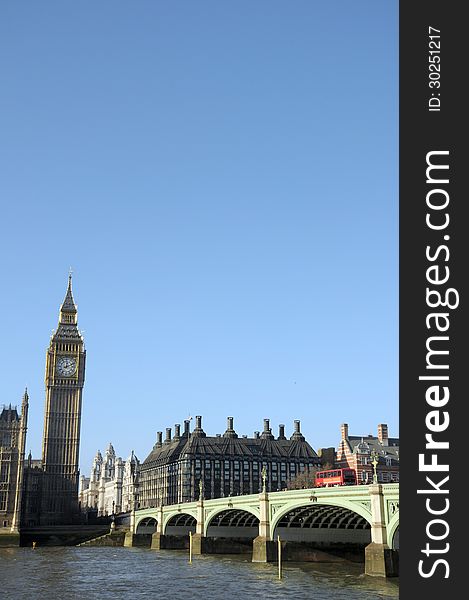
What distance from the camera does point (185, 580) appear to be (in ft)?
196

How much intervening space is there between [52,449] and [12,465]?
15295 mm

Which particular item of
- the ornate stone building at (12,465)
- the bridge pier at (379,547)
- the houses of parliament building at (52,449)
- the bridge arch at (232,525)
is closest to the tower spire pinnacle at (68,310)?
the houses of parliament building at (52,449)

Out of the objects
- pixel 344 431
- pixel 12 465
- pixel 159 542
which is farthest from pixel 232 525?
pixel 12 465

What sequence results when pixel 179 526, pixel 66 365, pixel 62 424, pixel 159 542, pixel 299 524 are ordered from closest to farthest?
pixel 299 524
pixel 159 542
pixel 179 526
pixel 62 424
pixel 66 365

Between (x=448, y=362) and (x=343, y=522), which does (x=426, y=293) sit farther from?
(x=343, y=522)

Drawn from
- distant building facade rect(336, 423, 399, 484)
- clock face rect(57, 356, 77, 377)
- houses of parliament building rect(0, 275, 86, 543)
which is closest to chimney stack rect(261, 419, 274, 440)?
distant building facade rect(336, 423, 399, 484)

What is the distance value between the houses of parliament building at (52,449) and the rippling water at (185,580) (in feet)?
194

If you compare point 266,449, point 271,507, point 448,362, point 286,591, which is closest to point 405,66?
point 448,362

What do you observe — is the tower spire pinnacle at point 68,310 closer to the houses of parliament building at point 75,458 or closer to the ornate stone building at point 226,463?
the houses of parliament building at point 75,458

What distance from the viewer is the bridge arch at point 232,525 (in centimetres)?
8775

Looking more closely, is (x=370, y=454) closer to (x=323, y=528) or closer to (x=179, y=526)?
(x=179, y=526)

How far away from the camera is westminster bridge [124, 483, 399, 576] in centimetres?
5309

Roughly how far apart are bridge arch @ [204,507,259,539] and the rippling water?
6.15 m

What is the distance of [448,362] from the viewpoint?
1798cm
